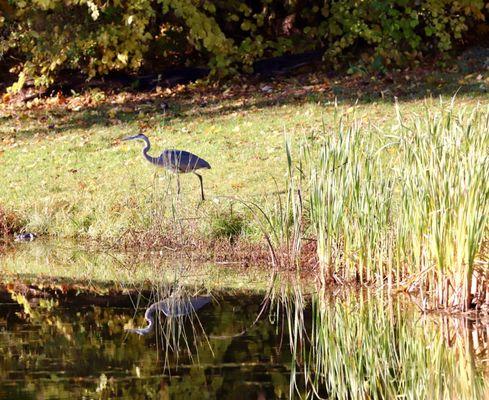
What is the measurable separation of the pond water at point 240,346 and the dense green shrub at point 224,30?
9.16 m

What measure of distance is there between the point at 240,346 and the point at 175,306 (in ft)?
5.31

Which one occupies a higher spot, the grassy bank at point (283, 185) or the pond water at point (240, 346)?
the grassy bank at point (283, 185)

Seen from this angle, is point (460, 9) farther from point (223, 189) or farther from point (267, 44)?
point (223, 189)

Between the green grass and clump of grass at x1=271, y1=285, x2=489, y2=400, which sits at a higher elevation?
the green grass

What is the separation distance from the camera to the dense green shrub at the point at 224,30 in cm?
1964

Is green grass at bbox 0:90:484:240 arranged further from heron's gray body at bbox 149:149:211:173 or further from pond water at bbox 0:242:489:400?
pond water at bbox 0:242:489:400

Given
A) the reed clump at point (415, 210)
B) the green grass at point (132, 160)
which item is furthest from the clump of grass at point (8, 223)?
the reed clump at point (415, 210)

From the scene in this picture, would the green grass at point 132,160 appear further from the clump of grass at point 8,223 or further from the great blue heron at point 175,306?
the great blue heron at point 175,306

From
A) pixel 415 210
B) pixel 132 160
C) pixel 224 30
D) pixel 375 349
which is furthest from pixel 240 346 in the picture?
pixel 224 30

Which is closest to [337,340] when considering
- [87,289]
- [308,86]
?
[87,289]

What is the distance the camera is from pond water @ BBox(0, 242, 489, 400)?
789 cm

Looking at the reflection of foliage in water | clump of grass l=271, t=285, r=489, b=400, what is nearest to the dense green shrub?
the reflection of foliage in water

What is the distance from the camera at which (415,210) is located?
31.5 ft

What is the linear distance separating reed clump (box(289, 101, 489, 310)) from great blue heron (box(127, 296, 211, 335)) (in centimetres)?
119
